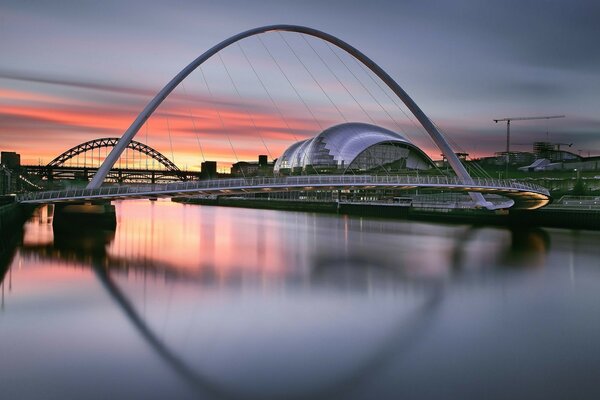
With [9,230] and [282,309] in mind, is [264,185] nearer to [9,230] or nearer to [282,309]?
[282,309]

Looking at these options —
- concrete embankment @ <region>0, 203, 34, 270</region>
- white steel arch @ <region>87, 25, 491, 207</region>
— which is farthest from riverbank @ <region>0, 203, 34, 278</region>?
white steel arch @ <region>87, 25, 491, 207</region>

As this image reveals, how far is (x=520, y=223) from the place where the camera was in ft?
140

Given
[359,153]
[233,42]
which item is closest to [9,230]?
[233,42]

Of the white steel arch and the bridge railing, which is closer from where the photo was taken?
the bridge railing

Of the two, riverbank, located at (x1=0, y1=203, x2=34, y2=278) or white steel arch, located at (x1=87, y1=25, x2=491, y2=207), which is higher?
white steel arch, located at (x1=87, y1=25, x2=491, y2=207)

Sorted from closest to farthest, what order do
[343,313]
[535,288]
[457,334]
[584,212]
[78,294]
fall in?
[457,334]
[343,313]
[78,294]
[535,288]
[584,212]

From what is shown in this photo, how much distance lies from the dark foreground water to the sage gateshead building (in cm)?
4427

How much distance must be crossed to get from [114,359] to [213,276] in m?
10.1

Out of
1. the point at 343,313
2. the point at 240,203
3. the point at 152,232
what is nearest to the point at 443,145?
the point at 152,232

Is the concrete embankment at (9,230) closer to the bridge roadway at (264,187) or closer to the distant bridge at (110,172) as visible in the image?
the bridge roadway at (264,187)

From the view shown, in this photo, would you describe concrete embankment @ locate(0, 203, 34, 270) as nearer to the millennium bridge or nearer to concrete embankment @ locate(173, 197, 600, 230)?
the millennium bridge

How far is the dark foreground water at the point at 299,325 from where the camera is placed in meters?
9.27

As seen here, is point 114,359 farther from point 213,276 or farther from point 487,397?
point 213,276

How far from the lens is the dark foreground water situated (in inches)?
365
